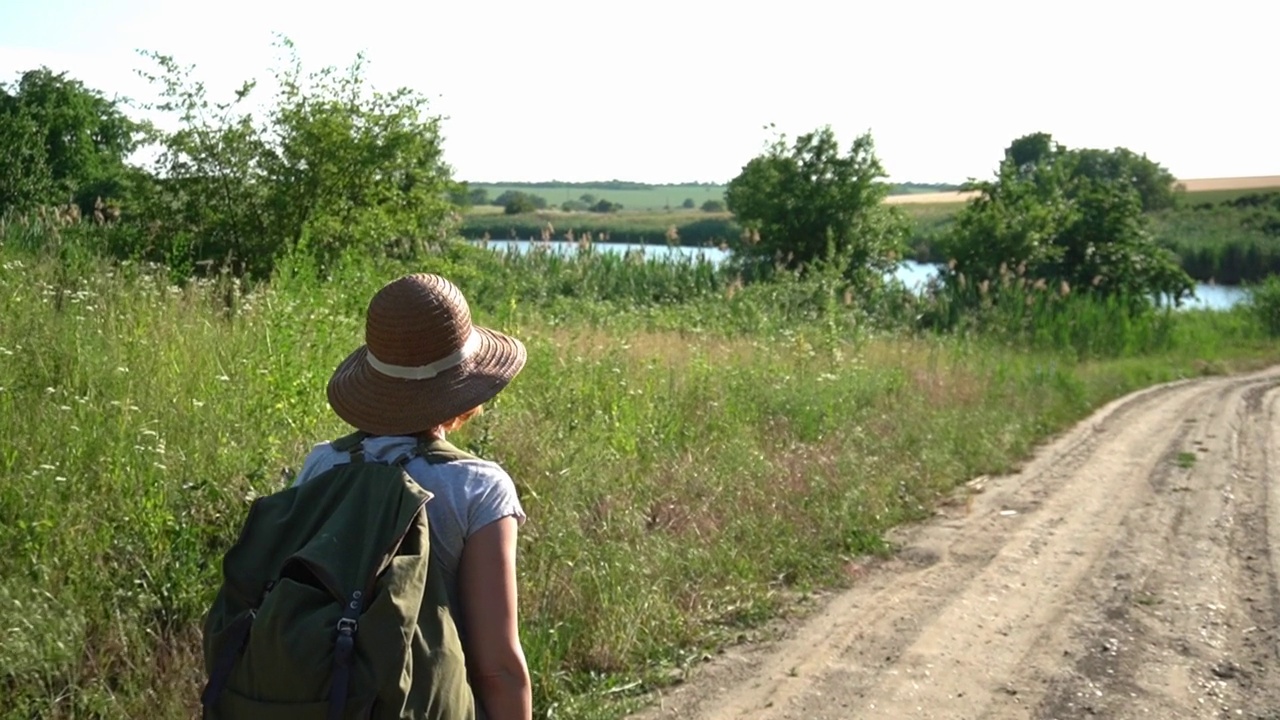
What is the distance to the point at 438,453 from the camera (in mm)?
2779

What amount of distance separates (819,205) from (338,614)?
72.4ft

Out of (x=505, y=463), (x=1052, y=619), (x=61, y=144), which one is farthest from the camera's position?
(x=61, y=144)

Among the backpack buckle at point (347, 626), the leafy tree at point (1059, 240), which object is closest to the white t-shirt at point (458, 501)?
the backpack buckle at point (347, 626)

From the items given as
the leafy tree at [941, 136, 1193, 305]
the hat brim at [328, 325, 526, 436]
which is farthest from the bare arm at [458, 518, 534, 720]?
the leafy tree at [941, 136, 1193, 305]

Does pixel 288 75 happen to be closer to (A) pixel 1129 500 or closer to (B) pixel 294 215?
(B) pixel 294 215

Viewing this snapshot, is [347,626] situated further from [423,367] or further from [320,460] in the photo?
[423,367]

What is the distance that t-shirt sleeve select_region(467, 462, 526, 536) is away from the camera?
8.87 feet

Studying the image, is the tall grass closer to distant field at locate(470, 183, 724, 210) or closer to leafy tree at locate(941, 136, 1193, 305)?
leafy tree at locate(941, 136, 1193, 305)

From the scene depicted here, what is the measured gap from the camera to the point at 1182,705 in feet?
19.1

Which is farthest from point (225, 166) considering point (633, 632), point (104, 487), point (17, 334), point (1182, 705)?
point (1182, 705)

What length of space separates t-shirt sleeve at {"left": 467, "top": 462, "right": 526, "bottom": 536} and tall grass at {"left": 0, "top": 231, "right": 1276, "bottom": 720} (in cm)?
102

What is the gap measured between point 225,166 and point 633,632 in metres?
6.50

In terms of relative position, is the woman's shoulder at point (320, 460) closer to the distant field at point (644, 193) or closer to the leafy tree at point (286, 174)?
the leafy tree at point (286, 174)

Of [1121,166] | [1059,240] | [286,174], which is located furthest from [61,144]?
[1121,166]
